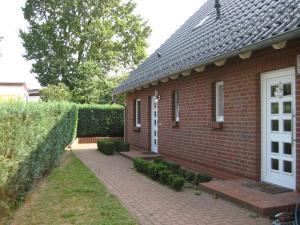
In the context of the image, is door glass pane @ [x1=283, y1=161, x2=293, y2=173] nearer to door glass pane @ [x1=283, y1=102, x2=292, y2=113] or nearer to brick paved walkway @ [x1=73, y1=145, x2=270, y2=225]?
door glass pane @ [x1=283, y1=102, x2=292, y2=113]

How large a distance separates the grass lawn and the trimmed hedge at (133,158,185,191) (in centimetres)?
Result: 148

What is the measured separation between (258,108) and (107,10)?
31840 millimetres

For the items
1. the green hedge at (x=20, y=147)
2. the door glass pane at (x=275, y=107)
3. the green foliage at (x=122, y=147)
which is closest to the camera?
the green hedge at (x=20, y=147)

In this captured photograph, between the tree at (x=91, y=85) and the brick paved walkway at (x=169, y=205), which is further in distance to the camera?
the tree at (x=91, y=85)

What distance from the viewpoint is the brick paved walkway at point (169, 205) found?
660 cm

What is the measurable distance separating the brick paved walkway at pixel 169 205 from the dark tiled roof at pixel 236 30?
9.96 feet

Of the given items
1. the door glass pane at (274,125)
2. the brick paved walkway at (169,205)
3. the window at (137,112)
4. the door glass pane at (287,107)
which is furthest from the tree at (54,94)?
the door glass pane at (287,107)

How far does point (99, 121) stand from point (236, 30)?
17.4 meters

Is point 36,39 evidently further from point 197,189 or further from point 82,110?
point 197,189

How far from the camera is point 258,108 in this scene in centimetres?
873

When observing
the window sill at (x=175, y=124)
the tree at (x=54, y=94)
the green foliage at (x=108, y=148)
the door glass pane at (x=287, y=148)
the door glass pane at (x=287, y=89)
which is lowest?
the green foliage at (x=108, y=148)

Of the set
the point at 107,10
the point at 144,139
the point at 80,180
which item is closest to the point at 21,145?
the point at 80,180

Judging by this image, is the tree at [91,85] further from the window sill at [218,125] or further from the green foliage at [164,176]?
the green foliage at [164,176]

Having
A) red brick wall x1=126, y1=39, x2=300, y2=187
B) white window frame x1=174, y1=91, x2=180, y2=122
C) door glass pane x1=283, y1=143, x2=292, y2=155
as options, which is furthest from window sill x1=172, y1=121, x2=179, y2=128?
door glass pane x1=283, y1=143, x2=292, y2=155
